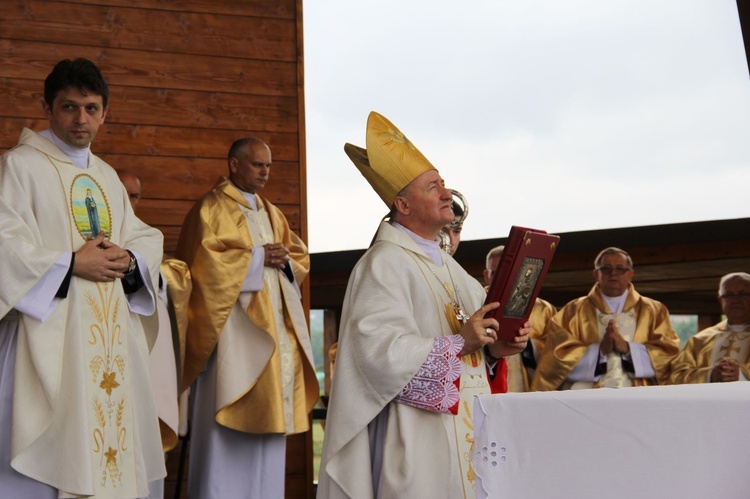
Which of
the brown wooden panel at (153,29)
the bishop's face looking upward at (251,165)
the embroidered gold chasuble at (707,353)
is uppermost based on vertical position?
the brown wooden panel at (153,29)

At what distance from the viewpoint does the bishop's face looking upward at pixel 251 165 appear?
19.2ft

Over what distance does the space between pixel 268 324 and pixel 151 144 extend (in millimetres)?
1710

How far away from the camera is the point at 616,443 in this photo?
2.17m

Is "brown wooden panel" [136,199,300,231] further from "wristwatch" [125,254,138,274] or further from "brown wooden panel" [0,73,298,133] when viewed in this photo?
"wristwatch" [125,254,138,274]

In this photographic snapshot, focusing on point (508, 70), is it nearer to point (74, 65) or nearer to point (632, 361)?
point (632, 361)

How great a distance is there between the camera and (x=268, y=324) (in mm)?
5531

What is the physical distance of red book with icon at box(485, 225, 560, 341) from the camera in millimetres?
3299

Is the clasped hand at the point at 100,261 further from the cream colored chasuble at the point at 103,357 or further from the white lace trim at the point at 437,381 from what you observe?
the white lace trim at the point at 437,381

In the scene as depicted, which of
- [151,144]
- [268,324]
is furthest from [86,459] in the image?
[151,144]

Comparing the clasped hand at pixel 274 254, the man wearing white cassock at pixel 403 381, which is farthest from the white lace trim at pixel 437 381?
the clasped hand at pixel 274 254

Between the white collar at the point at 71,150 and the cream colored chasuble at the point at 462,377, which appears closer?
the cream colored chasuble at the point at 462,377

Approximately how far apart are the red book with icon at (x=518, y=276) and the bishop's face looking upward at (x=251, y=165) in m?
2.76

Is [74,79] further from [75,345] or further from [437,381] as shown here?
[437,381]

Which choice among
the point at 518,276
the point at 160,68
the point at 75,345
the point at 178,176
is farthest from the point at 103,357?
the point at 160,68
